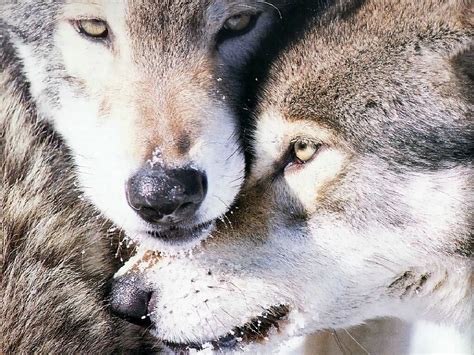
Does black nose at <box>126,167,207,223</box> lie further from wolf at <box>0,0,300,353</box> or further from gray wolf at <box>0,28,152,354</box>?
gray wolf at <box>0,28,152,354</box>

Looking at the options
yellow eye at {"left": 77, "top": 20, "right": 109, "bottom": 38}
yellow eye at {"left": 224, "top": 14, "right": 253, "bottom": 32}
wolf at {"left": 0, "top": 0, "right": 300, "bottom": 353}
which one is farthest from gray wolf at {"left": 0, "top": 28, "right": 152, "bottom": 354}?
yellow eye at {"left": 224, "top": 14, "right": 253, "bottom": 32}

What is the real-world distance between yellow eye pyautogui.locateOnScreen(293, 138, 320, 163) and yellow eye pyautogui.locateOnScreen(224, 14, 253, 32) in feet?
0.57

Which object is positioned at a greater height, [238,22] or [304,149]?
[238,22]

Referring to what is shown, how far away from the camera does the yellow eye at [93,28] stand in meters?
0.89

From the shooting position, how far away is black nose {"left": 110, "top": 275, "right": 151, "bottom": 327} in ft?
3.21

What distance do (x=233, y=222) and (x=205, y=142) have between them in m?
0.17

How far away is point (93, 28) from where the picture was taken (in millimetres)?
890

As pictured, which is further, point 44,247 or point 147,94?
point 44,247

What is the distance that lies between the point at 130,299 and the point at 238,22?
411 millimetres

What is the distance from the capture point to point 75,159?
3.13 feet

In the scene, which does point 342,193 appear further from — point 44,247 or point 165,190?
point 44,247

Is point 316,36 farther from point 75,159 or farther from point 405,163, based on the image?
point 75,159

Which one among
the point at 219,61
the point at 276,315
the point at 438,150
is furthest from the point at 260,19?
the point at 276,315

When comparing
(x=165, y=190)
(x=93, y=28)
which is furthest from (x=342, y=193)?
(x=93, y=28)
